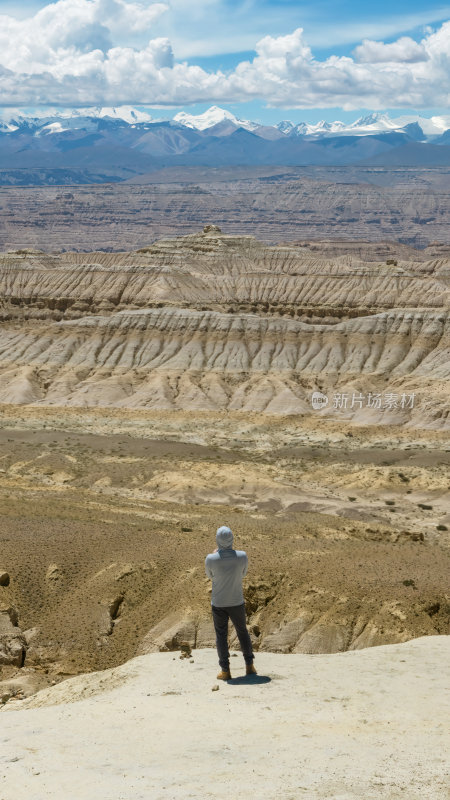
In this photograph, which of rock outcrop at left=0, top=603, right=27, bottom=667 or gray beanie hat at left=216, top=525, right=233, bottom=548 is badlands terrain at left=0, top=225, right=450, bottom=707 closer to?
rock outcrop at left=0, top=603, right=27, bottom=667

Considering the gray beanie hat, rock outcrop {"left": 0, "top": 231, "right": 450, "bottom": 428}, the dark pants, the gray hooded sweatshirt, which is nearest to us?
the gray beanie hat

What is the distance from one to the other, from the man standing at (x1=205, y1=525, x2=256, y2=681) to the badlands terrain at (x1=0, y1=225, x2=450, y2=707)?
6.57 metres

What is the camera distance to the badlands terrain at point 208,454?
29.6 meters

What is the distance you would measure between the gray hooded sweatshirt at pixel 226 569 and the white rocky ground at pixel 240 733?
69.2 inches

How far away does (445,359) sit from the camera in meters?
113

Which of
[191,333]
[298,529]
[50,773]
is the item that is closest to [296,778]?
[50,773]

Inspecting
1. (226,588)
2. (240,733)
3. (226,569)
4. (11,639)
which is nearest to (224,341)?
(11,639)

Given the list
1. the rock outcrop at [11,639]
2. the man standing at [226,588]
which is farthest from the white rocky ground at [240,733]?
the rock outcrop at [11,639]

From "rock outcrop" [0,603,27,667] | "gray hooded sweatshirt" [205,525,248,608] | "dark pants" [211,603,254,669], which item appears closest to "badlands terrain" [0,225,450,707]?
"rock outcrop" [0,603,27,667]

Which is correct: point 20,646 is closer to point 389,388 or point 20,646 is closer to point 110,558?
point 110,558

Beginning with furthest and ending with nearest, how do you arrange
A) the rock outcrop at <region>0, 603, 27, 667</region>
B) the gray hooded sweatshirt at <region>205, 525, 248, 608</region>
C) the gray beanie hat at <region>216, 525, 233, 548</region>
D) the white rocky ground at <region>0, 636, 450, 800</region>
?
the rock outcrop at <region>0, 603, 27, 667</region> → the gray hooded sweatshirt at <region>205, 525, 248, 608</region> → the gray beanie hat at <region>216, 525, 233, 548</region> → the white rocky ground at <region>0, 636, 450, 800</region>

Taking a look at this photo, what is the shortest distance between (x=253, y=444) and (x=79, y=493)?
35432mm

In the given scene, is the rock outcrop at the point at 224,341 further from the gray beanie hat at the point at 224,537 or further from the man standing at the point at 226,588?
the gray beanie hat at the point at 224,537

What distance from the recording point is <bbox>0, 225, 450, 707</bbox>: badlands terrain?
29.6 m
